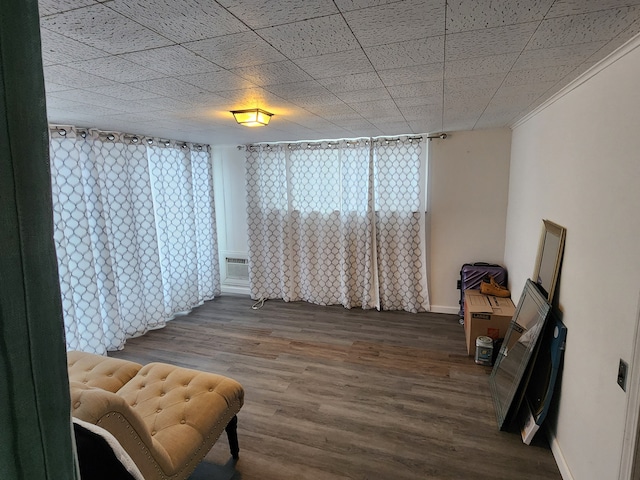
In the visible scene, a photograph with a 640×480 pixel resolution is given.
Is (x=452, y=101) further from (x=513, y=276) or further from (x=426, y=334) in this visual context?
(x=426, y=334)

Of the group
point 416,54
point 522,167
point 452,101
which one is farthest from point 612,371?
point 522,167

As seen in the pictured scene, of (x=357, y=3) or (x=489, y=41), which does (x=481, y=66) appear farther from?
(x=357, y=3)

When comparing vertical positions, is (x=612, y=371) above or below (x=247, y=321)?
above

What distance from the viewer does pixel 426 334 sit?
3801 mm

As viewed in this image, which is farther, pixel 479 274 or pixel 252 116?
pixel 479 274

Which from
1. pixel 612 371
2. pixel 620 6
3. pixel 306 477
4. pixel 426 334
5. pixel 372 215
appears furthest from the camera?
pixel 372 215

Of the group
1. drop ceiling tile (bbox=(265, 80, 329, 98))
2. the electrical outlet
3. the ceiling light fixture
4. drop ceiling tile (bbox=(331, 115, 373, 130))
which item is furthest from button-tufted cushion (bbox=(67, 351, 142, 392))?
the electrical outlet

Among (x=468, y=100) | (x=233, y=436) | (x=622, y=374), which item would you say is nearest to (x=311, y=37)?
(x=468, y=100)

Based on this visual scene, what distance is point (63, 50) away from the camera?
1.40 metres

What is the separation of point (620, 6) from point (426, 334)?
327 centimetres

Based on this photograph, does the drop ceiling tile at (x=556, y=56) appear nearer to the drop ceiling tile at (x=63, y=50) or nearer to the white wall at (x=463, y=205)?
the drop ceiling tile at (x=63, y=50)

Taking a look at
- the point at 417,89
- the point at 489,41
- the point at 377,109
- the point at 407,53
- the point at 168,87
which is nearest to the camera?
the point at 489,41

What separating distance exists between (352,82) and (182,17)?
101 cm

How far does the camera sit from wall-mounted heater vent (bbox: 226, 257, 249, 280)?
5.29 m
